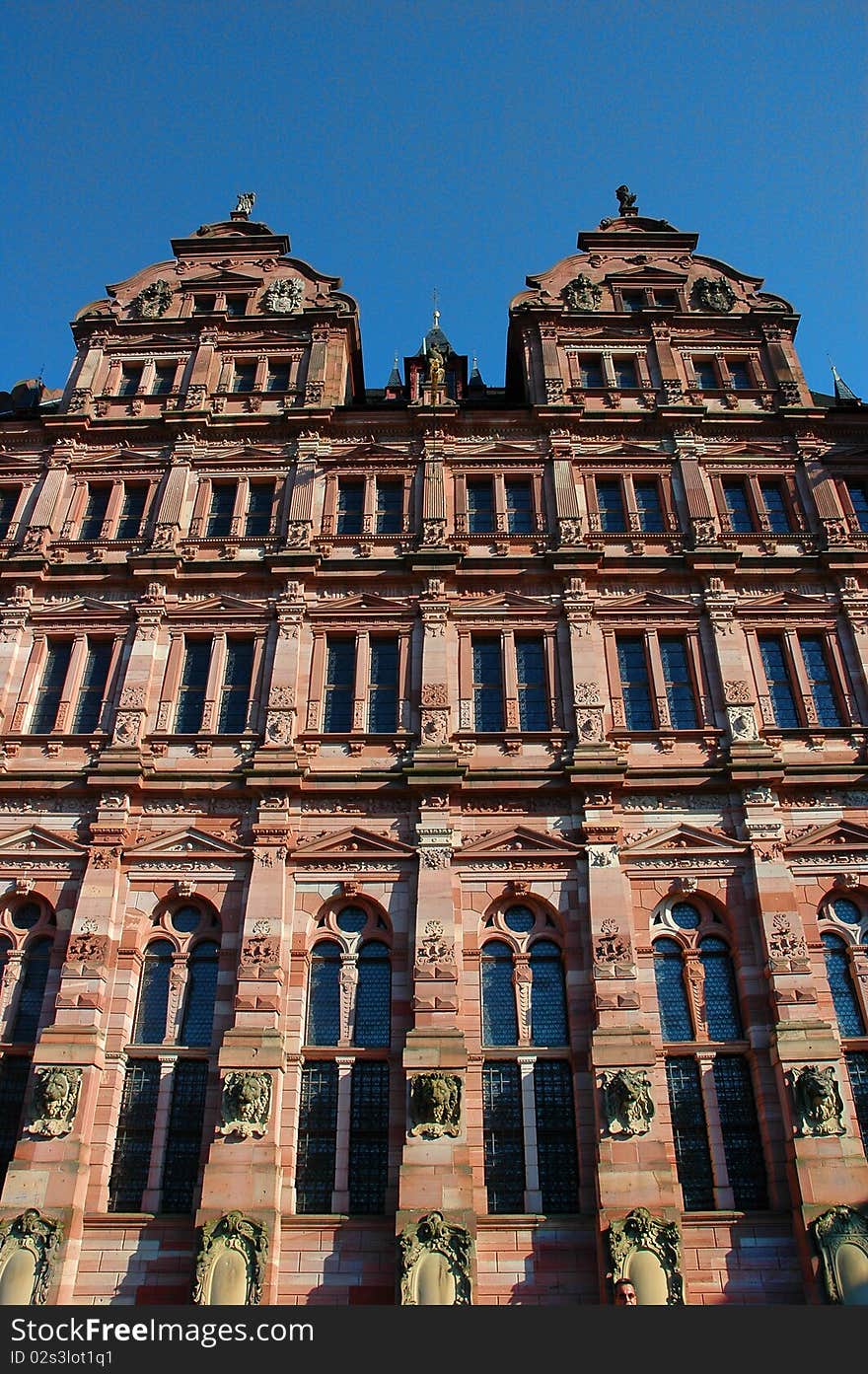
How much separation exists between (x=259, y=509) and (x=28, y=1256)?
58.6ft

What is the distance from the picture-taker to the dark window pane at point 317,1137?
19.0 metres

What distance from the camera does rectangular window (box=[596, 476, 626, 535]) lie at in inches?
1087

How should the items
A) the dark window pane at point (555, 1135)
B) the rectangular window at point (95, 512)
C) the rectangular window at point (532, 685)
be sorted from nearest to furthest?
the dark window pane at point (555, 1135)
the rectangular window at point (532, 685)
the rectangular window at point (95, 512)

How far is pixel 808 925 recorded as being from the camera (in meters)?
21.3

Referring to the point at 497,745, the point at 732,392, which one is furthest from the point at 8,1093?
the point at 732,392

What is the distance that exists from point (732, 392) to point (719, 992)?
17.2 m

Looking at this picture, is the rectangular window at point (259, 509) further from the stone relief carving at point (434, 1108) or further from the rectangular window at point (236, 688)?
the stone relief carving at point (434, 1108)

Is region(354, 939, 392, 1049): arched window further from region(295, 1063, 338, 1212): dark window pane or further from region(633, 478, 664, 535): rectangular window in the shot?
region(633, 478, 664, 535): rectangular window

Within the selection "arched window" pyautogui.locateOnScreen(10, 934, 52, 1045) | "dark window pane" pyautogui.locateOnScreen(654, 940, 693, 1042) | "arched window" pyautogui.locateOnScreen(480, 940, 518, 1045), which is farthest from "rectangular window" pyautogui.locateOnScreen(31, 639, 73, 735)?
"dark window pane" pyautogui.locateOnScreen(654, 940, 693, 1042)

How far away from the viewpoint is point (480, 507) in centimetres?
2819

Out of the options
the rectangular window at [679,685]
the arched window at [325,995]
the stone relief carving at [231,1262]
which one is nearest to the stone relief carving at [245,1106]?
the stone relief carving at [231,1262]

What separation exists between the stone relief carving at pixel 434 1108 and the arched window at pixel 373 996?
5.56 feet

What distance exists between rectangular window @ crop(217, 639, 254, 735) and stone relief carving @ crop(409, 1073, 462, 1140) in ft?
29.5

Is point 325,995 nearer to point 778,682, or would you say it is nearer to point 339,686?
point 339,686
